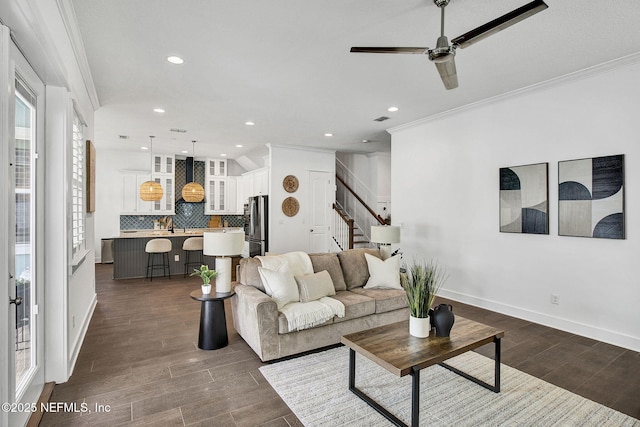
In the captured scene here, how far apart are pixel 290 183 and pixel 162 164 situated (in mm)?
3952

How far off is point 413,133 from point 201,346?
467 centimetres

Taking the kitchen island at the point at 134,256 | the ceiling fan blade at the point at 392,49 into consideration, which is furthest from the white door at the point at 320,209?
the ceiling fan blade at the point at 392,49

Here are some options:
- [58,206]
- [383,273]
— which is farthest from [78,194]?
[383,273]

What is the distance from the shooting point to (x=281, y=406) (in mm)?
2402

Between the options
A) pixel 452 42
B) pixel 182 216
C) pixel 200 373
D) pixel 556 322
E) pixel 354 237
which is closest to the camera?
pixel 452 42

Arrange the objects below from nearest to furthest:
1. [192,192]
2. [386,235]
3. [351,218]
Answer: [386,235] → [192,192] → [351,218]

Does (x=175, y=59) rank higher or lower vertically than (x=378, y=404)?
higher

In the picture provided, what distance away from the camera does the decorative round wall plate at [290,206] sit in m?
7.56

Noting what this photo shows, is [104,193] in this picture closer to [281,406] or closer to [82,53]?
[82,53]

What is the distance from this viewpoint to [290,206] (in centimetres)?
763

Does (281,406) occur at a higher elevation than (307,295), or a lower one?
lower

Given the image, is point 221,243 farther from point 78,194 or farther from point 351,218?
point 351,218

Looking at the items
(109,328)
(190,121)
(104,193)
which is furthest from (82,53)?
(104,193)

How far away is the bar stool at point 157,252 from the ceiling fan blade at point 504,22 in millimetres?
6293
